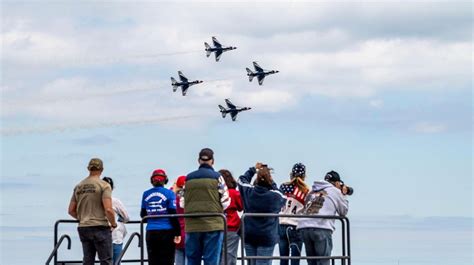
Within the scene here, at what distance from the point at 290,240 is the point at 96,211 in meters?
3.69

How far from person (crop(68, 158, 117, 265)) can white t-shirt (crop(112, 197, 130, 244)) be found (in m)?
1.75

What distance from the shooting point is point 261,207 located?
16906 millimetres

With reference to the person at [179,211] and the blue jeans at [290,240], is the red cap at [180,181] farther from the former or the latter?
the blue jeans at [290,240]

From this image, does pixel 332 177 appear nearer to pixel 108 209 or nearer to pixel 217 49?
pixel 108 209

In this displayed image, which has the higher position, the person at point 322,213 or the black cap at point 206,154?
the black cap at point 206,154

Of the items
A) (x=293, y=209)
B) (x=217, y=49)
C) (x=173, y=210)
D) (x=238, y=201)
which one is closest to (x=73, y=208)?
(x=173, y=210)

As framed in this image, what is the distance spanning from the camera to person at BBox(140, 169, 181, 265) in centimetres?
1647

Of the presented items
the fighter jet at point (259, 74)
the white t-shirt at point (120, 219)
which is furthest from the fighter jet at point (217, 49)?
the white t-shirt at point (120, 219)

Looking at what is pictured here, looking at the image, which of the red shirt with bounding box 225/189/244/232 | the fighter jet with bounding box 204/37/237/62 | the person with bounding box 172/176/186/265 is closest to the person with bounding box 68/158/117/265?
the person with bounding box 172/176/186/265

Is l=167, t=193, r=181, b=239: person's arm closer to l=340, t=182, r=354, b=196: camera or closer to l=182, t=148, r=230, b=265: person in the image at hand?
l=182, t=148, r=230, b=265: person

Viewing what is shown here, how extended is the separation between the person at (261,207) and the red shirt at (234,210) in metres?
0.12

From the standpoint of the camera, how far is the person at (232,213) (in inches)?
665

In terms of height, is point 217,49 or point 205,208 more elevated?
point 217,49

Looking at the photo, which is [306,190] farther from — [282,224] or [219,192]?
[219,192]
